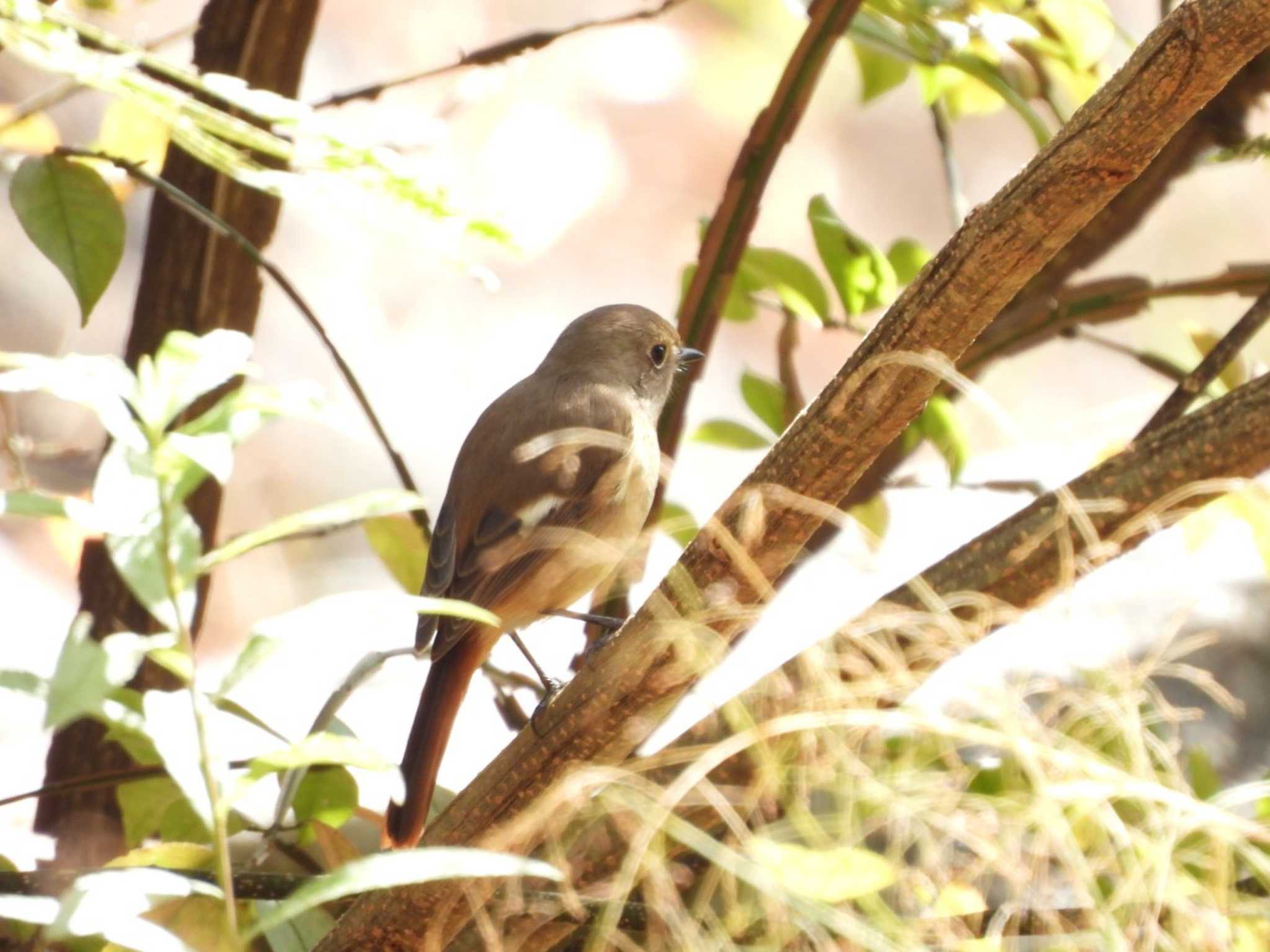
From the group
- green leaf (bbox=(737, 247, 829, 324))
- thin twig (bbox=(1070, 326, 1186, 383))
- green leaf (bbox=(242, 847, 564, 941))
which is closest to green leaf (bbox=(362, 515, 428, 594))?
green leaf (bbox=(737, 247, 829, 324))

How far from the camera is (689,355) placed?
2.06 m

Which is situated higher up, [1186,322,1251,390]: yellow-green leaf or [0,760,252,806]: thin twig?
[1186,322,1251,390]: yellow-green leaf

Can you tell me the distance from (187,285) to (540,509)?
0.63 m

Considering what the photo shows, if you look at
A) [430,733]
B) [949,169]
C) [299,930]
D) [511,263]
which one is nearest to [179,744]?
[299,930]

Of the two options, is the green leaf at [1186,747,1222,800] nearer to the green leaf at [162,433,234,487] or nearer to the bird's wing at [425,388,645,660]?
the bird's wing at [425,388,645,660]

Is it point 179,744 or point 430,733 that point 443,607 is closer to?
point 179,744

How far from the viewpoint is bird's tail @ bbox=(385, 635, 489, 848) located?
158 centimetres

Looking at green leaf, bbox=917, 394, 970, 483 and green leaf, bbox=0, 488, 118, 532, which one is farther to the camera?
green leaf, bbox=917, 394, 970, 483

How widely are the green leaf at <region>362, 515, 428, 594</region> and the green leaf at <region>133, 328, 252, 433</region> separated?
961 mm

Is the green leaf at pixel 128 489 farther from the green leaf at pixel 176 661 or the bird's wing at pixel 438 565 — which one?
the bird's wing at pixel 438 565

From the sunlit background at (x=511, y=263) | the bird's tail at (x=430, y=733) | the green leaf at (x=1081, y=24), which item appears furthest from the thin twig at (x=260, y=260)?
the sunlit background at (x=511, y=263)

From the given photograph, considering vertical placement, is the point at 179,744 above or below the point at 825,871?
above

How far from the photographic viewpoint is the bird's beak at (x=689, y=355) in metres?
2.04

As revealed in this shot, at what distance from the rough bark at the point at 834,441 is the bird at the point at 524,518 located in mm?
661
